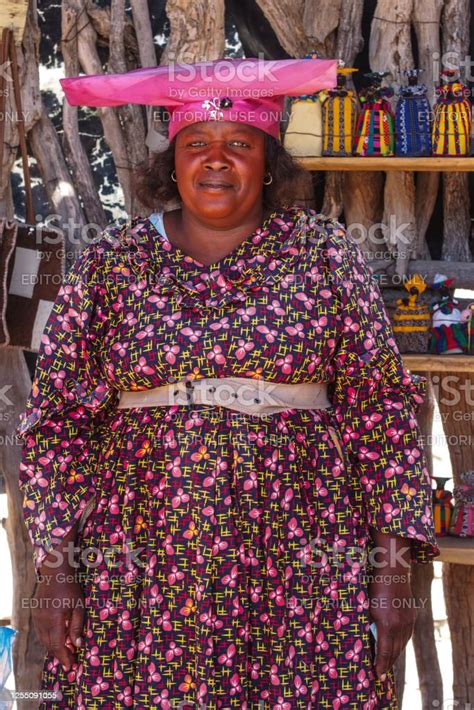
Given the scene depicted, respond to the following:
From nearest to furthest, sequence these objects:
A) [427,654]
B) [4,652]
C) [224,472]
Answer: [224,472] < [4,652] < [427,654]

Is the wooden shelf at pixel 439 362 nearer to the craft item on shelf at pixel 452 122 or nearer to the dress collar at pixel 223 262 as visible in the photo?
the craft item on shelf at pixel 452 122

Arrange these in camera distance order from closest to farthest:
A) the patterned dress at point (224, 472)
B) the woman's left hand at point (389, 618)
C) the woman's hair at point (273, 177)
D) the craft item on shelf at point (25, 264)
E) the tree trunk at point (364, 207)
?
1. the patterned dress at point (224, 472)
2. the woman's left hand at point (389, 618)
3. the woman's hair at point (273, 177)
4. the craft item on shelf at point (25, 264)
5. the tree trunk at point (364, 207)

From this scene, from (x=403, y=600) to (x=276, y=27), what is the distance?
2.03 meters

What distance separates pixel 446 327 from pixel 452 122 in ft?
2.02

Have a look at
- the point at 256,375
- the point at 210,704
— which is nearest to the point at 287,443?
the point at 256,375

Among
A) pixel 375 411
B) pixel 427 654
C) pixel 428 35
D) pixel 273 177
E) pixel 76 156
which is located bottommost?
pixel 427 654

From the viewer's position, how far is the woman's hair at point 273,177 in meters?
2.36

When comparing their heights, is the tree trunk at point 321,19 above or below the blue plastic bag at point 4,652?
above

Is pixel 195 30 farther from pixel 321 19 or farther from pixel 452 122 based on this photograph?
pixel 452 122

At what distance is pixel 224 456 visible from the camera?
2.15 m

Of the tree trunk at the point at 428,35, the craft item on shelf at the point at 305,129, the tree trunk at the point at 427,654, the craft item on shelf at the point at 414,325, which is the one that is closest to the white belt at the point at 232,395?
the craft item on shelf at the point at 414,325

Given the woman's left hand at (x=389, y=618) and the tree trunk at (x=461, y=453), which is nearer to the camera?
the woman's left hand at (x=389, y=618)

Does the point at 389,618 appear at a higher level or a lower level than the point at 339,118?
lower

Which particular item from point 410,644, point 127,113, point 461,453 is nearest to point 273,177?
point 127,113
